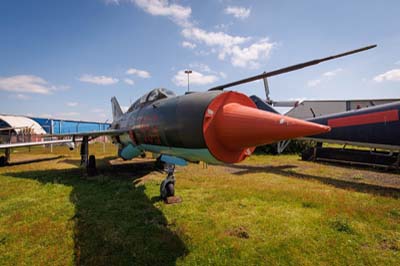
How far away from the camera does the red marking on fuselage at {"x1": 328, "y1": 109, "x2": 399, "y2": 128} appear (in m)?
8.48

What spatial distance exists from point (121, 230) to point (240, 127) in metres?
3.14

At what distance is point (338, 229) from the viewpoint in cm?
432

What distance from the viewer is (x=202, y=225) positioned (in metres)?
4.46

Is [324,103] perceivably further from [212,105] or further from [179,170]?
[212,105]

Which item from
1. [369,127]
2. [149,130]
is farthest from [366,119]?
[149,130]

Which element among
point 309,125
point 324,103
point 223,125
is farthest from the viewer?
point 324,103

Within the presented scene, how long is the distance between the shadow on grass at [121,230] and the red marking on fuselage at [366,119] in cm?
888

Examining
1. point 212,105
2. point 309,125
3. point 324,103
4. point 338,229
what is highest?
point 324,103

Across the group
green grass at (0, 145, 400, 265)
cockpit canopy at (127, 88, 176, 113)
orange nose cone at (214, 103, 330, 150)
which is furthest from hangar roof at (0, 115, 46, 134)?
orange nose cone at (214, 103, 330, 150)

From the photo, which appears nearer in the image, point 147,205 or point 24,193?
point 147,205

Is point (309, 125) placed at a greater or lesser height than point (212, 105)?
lesser

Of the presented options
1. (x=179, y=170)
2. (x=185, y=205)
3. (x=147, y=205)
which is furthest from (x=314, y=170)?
(x=147, y=205)

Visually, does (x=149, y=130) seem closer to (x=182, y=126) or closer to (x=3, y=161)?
(x=182, y=126)

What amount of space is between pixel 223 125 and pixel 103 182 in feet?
22.4
